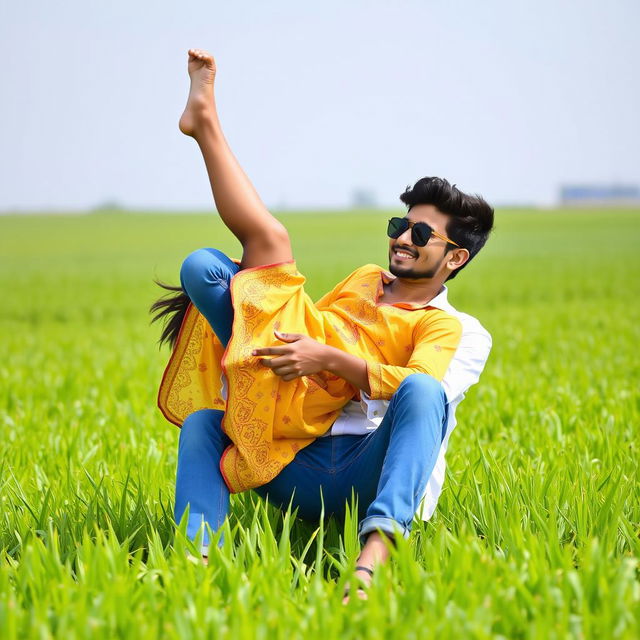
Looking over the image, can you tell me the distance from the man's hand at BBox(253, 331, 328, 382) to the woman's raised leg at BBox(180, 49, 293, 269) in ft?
0.88

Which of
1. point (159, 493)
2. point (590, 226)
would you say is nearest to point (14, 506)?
point (159, 493)

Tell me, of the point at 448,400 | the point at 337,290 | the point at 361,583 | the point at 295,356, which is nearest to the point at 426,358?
the point at 448,400

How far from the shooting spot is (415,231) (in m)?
3.11

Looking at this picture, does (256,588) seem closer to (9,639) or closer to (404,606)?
(404,606)

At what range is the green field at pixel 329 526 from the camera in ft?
7.03

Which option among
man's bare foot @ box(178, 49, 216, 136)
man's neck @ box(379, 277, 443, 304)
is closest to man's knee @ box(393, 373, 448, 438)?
man's neck @ box(379, 277, 443, 304)

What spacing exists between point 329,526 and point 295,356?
2.20 feet

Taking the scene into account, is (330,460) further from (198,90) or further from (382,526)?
(198,90)

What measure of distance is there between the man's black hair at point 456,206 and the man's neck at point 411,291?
13cm

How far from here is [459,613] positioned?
2.11 metres

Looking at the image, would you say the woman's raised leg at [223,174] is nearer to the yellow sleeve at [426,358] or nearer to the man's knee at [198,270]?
the man's knee at [198,270]

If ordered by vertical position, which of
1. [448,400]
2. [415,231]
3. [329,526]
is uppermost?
[415,231]

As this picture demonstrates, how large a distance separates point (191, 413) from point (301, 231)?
56.8m

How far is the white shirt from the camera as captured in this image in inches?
113
